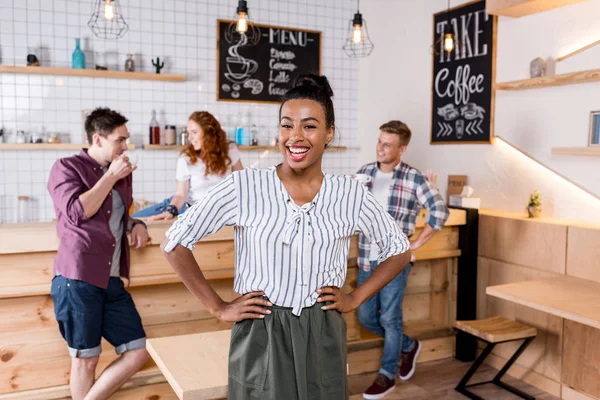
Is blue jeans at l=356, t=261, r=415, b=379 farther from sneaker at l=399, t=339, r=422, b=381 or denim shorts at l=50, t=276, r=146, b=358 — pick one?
denim shorts at l=50, t=276, r=146, b=358

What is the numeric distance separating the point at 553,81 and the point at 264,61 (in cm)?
288

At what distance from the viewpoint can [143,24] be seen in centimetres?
526

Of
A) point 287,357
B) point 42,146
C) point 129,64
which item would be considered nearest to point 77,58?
point 129,64

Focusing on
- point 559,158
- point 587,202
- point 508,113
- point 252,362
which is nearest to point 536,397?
point 587,202

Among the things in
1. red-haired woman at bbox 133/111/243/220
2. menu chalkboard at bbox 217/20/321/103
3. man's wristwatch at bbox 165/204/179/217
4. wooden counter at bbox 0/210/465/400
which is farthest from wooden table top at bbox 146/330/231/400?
menu chalkboard at bbox 217/20/321/103

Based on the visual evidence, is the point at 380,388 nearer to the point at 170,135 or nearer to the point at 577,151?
the point at 577,151

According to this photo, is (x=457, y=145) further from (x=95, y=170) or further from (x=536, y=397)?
(x=95, y=170)

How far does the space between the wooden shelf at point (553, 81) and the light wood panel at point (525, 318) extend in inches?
45.3

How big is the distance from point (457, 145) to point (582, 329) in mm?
1746

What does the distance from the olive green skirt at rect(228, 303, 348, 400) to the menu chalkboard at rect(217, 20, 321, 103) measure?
4.17 metres

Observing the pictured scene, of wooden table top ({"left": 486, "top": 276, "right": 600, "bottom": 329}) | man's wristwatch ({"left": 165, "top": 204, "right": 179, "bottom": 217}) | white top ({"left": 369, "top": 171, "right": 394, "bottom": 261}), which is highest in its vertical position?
→ white top ({"left": 369, "top": 171, "right": 394, "bottom": 261})

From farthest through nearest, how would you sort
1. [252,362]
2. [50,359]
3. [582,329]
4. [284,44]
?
1. [284,44]
2. [582,329]
3. [50,359]
4. [252,362]

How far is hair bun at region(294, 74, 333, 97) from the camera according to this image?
1.72 m

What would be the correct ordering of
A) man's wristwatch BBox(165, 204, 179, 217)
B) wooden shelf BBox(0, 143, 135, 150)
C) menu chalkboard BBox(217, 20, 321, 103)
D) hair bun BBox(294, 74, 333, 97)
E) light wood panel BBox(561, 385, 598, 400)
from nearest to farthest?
hair bun BBox(294, 74, 333, 97) < light wood panel BBox(561, 385, 598, 400) < man's wristwatch BBox(165, 204, 179, 217) < wooden shelf BBox(0, 143, 135, 150) < menu chalkboard BBox(217, 20, 321, 103)
